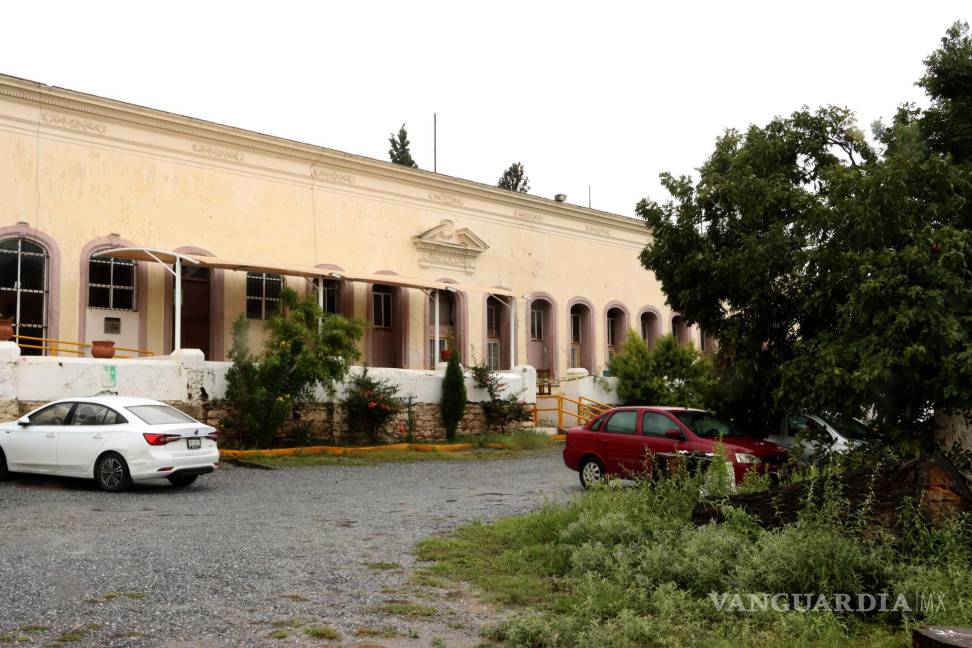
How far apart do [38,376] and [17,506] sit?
21.8 feet

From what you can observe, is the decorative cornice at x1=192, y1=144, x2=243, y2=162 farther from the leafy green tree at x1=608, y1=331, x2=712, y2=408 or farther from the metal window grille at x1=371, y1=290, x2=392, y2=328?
the leafy green tree at x1=608, y1=331, x2=712, y2=408

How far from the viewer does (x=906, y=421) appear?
11.2 metres

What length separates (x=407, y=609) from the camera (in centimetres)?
665

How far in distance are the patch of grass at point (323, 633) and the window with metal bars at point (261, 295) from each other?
1940 cm

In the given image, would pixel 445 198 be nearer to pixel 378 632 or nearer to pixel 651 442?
pixel 651 442

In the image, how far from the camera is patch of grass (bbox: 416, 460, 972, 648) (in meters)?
5.90

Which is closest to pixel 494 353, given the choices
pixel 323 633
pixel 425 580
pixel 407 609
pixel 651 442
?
pixel 651 442

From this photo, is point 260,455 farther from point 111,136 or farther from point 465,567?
point 465,567

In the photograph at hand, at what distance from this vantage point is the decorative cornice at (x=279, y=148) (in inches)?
849

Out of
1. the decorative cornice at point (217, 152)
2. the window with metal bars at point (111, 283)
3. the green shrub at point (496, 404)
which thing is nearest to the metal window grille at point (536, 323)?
the green shrub at point (496, 404)

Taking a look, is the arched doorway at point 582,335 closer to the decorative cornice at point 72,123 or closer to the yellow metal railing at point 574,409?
the yellow metal railing at point 574,409

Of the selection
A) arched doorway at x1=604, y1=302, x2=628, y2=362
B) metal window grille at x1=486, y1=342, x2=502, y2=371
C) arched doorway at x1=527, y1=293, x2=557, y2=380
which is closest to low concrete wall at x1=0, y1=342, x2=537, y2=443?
metal window grille at x1=486, y1=342, x2=502, y2=371

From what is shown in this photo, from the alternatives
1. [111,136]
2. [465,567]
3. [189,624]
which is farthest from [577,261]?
[189,624]

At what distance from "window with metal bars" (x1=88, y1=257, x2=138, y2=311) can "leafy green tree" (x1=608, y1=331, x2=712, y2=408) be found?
15.9 metres
